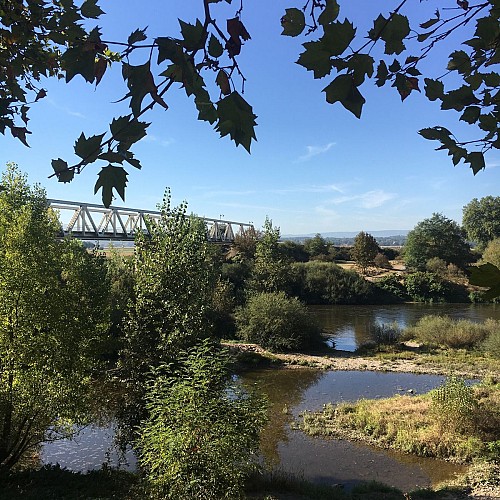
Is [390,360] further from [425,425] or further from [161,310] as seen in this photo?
[161,310]

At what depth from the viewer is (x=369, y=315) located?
34625mm

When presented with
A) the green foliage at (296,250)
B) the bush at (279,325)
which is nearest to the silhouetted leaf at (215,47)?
the bush at (279,325)

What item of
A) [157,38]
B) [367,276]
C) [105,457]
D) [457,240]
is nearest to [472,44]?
[157,38]

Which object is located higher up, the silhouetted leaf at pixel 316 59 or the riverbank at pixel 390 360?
the silhouetted leaf at pixel 316 59

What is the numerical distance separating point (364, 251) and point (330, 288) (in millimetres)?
12497

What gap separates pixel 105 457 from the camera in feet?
37.4

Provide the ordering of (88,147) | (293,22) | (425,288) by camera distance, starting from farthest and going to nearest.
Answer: (425,288) → (293,22) → (88,147)

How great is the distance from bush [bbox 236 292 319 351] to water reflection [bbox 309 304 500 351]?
241cm

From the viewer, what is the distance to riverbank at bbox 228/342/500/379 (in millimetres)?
19375

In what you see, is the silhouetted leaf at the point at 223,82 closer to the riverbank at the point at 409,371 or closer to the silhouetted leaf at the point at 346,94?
the silhouetted leaf at the point at 346,94

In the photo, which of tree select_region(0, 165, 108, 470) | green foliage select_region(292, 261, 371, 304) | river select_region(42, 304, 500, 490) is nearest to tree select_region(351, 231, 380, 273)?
green foliage select_region(292, 261, 371, 304)

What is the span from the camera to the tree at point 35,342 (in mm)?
8656

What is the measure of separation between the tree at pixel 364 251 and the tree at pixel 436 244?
4.85 metres

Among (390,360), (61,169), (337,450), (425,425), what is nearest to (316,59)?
(61,169)
